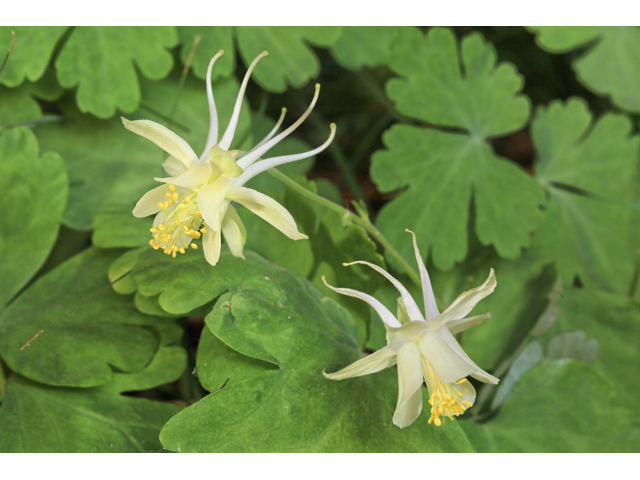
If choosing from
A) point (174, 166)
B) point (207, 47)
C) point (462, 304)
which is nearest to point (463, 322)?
point (462, 304)

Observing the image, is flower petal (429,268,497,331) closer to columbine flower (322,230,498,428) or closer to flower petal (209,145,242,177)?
columbine flower (322,230,498,428)

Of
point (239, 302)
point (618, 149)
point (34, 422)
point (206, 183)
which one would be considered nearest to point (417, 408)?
point (239, 302)

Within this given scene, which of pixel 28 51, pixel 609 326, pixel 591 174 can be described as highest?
pixel 28 51

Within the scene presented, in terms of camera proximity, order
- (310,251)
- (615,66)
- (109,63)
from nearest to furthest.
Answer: (310,251) < (109,63) < (615,66)

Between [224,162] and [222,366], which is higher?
[224,162]

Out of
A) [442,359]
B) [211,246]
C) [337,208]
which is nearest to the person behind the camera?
[442,359]

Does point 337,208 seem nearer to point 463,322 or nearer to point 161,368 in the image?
point 463,322

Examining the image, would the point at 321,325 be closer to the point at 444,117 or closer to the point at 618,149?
the point at 444,117

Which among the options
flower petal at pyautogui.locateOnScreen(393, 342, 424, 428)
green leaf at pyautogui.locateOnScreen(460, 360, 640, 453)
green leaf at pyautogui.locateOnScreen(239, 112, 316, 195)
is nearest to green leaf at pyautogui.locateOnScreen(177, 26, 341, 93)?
green leaf at pyautogui.locateOnScreen(239, 112, 316, 195)
